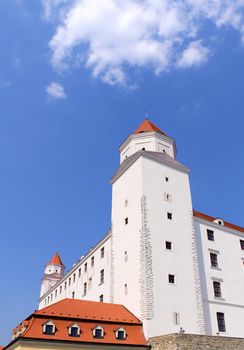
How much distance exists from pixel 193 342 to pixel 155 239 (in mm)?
8082

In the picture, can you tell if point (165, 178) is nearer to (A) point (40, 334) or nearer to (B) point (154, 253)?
(B) point (154, 253)

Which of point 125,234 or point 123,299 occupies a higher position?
point 125,234

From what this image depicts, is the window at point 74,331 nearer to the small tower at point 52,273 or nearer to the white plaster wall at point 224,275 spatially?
the white plaster wall at point 224,275

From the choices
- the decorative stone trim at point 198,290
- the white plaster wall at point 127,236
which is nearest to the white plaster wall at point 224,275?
the decorative stone trim at point 198,290

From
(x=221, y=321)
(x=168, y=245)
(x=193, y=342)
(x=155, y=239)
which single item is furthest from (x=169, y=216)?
(x=193, y=342)

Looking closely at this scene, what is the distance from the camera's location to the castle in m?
26.3

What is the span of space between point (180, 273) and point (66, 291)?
2226 cm

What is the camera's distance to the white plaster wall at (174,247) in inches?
1014

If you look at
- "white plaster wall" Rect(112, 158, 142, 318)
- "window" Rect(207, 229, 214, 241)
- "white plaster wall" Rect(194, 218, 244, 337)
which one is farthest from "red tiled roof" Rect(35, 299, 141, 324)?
"window" Rect(207, 229, 214, 241)

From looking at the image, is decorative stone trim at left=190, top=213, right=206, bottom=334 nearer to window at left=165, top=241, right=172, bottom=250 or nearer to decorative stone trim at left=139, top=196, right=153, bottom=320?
window at left=165, top=241, right=172, bottom=250

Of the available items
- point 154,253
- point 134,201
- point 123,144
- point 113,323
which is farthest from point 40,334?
point 123,144

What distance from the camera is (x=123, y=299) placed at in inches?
1118

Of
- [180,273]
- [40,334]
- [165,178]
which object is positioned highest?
[165,178]

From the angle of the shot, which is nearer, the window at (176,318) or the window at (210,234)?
the window at (176,318)
